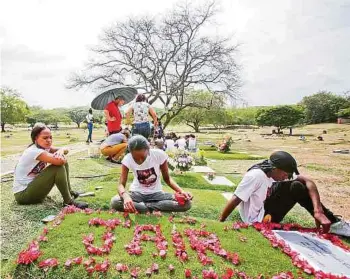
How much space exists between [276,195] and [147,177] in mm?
1606

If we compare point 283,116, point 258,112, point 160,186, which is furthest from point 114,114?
point 258,112

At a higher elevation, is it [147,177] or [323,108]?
[323,108]

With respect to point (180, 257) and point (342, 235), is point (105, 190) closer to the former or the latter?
point (180, 257)

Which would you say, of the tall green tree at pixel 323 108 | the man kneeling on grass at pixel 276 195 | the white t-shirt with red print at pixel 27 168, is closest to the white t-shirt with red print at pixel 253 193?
the man kneeling on grass at pixel 276 195

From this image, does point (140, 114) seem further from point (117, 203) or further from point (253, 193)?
point (253, 193)

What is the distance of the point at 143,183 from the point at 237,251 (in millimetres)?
1546

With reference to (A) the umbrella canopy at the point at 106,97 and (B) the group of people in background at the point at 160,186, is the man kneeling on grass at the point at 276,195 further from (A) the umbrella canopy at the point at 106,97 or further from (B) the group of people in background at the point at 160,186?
(A) the umbrella canopy at the point at 106,97

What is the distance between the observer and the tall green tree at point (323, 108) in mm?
51463

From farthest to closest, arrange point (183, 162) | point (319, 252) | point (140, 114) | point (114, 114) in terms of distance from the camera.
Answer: point (114, 114)
point (140, 114)
point (183, 162)
point (319, 252)

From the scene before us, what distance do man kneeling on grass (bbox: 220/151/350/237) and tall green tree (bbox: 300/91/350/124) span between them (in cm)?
5130

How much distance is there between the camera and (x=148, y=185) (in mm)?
4141

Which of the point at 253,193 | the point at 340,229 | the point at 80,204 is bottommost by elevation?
the point at 340,229

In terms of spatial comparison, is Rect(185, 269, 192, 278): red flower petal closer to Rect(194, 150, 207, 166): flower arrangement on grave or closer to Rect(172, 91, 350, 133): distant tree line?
Rect(194, 150, 207, 166): flower arrangement on grave

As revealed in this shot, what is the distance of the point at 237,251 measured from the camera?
9.98 ft
